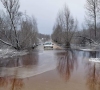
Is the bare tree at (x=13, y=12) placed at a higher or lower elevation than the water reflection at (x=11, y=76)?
higher

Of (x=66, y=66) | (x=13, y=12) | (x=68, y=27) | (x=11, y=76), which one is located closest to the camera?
(x=11, y=76)

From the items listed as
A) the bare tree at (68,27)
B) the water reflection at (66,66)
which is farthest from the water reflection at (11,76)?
the bare tree at (68,27)

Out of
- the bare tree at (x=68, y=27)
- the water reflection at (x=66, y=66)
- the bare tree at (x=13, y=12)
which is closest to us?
the water reflection at (x=66, y=66)

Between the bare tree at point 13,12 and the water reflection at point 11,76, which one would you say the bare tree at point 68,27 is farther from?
the water reflection at point 11,76

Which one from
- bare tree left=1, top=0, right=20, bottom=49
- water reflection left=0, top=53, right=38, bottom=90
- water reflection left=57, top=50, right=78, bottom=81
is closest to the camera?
water reflection left=0, top=53, right=38, bottom=90

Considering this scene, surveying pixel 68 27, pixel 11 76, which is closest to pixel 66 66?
pixel 11 76

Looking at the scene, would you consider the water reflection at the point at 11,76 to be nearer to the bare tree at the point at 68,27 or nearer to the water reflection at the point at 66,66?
the water reflection at the point at 66,66

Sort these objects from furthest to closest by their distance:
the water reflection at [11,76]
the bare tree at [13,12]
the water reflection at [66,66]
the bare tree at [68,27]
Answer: the bare tree at [68,27], the bare tree at [13,12], the water reflection at [66,66], the water reflection at [11,76]

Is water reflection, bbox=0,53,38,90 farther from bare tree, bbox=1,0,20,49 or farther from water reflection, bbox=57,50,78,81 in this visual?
bare tree, bbox=1,0,20,49

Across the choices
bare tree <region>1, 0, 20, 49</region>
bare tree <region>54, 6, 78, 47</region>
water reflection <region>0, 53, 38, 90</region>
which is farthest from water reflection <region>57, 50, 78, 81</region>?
bare tree <region>54, 6, 78, 47</region>

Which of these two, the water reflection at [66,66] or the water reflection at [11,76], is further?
the water reflection at [66,66]

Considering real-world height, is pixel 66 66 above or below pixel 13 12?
below

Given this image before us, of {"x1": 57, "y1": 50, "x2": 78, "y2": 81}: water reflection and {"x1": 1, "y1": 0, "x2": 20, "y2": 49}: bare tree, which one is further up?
{"x1": 1, "y1": 0, "x2": 20, "y2": 49}: bare tree

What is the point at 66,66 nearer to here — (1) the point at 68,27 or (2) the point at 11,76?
(2) the point at 11,76
